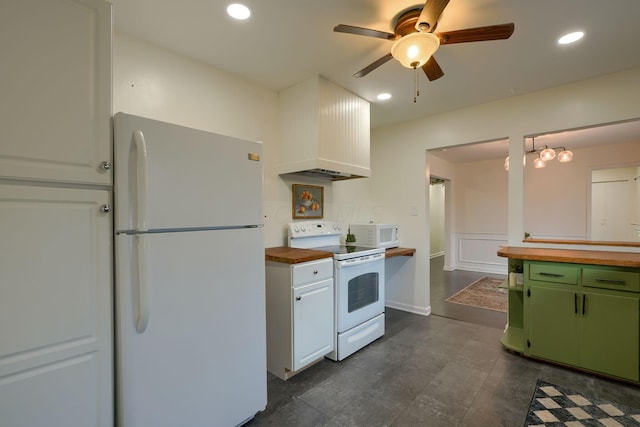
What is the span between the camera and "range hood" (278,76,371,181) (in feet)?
8.64

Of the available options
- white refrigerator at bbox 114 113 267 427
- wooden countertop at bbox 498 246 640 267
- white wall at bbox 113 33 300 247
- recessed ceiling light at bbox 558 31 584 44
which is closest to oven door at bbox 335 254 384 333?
white wall at bbox 113 33 300 247

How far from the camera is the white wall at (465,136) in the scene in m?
2.55

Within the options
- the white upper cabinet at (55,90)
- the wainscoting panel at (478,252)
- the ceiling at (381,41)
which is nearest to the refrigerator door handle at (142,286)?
the white upper cabinet at (55,90)

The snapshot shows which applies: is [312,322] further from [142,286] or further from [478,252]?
[478,252]

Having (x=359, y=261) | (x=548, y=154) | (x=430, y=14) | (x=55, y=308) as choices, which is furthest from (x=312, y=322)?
(x=548, y=154)

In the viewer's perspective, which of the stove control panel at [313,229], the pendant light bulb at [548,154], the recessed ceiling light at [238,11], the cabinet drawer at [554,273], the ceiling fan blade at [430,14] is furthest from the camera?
the pendant light bulb at [548,154]

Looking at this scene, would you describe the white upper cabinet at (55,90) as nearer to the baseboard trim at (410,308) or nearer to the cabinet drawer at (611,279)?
the cabinet drawer at (611,279)

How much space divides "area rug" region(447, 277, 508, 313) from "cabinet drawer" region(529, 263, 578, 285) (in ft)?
4.81

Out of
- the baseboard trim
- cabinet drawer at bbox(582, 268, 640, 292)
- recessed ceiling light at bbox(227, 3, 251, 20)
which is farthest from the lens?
the baseboard trim

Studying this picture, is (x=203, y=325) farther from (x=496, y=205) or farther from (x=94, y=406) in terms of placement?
(x=496, y=205)

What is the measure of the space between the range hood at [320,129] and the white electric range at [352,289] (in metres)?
0.67

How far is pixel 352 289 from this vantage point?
264cm

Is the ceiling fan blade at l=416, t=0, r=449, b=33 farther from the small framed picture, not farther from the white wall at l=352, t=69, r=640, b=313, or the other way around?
the white wall at l=352, t=69, r=640, b=313

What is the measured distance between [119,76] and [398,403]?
2.89 metres
